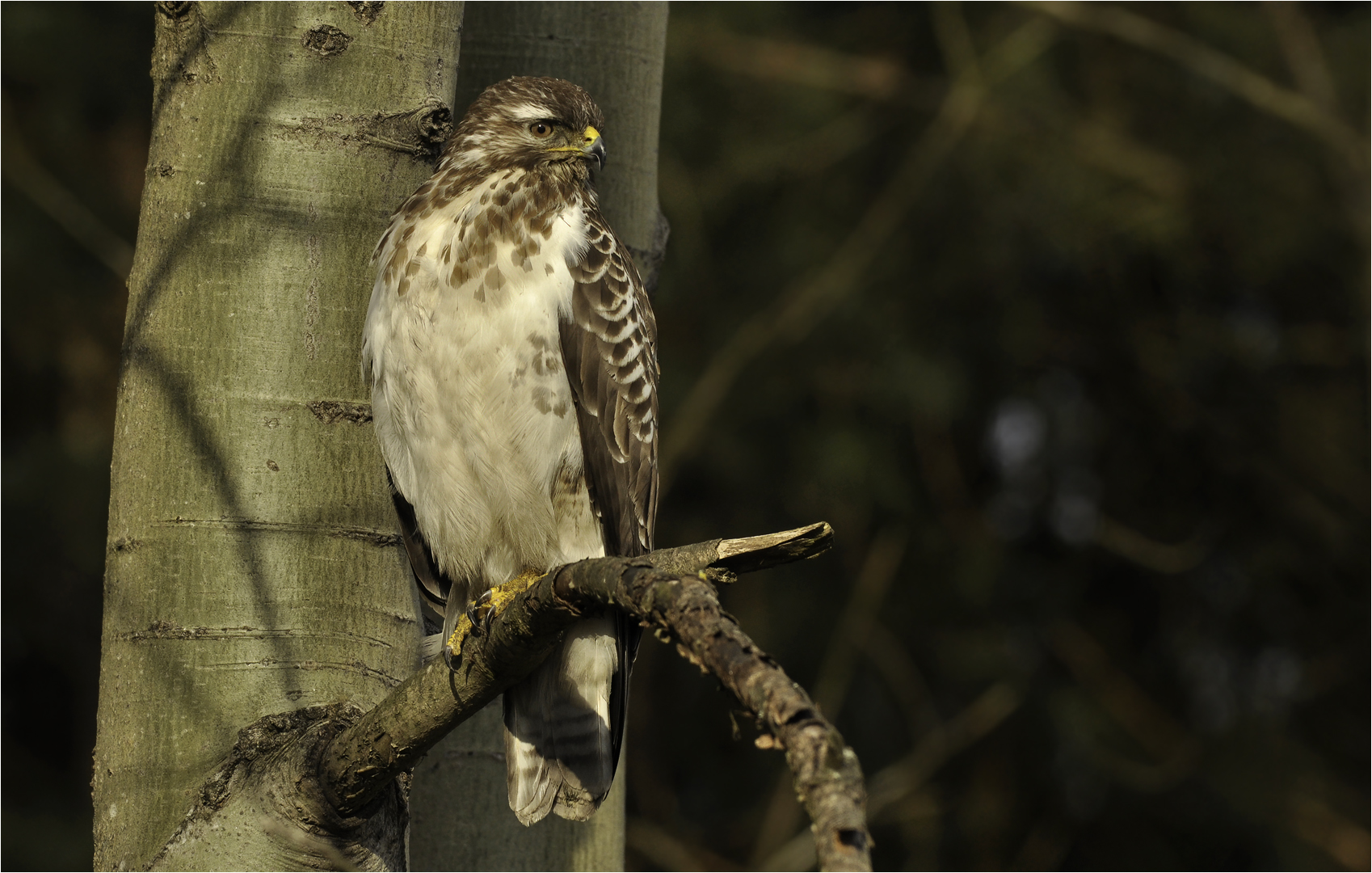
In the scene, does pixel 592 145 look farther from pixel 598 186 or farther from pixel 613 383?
pixel 613 383

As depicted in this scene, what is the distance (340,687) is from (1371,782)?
7.63 meters

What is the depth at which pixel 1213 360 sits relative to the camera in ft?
27.5

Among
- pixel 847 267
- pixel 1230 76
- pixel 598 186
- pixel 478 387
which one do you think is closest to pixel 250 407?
pixel 478 387

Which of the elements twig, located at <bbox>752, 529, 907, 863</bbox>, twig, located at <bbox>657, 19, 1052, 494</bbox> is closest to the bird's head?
twig, located at <bbox>657, 19, 1052, 494</bbox>

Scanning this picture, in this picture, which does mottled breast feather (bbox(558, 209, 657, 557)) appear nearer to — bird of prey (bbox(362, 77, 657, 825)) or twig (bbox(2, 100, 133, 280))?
bird of prey (bbox(362, 77, 657, 825))

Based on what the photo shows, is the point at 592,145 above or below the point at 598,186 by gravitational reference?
above

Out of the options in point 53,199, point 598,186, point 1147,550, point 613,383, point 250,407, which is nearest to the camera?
point 250,407

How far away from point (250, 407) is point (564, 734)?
968 mm

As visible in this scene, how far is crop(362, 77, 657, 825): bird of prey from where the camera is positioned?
8.21 feet

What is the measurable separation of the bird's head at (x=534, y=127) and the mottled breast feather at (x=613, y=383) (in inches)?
6.0

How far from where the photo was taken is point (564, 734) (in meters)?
2.68

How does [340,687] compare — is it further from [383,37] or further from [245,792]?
[383,37]

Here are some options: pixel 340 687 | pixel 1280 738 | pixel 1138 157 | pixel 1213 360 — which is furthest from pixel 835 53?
pixel 340 687

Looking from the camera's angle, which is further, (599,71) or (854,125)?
(854,125)
